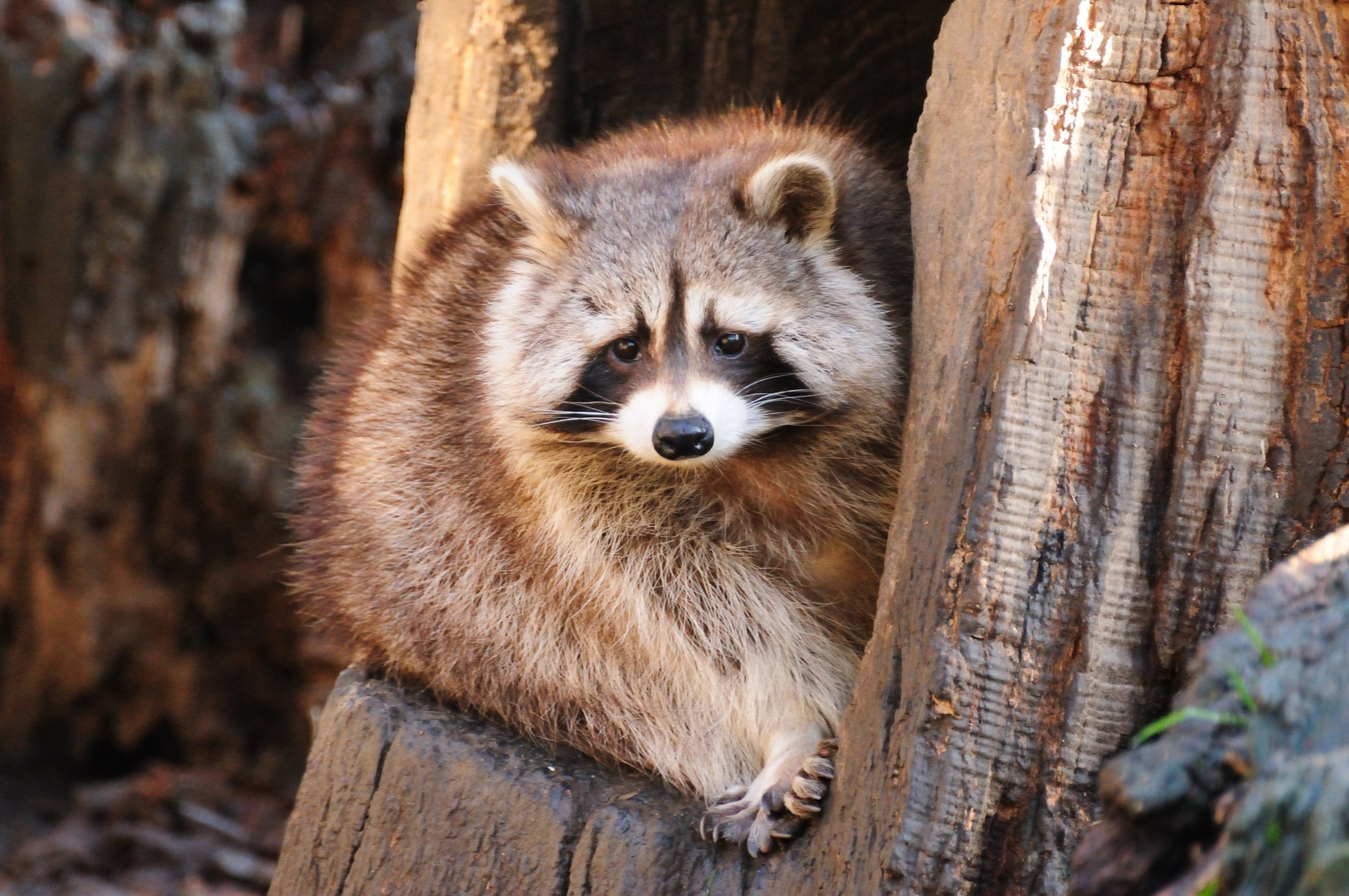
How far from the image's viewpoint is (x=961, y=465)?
2.06 meters

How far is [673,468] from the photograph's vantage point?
110 inches

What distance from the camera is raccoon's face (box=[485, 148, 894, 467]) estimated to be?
2.66 m

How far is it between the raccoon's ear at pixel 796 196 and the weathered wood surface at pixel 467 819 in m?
1.11

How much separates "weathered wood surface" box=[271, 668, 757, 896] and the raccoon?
3.5 inches

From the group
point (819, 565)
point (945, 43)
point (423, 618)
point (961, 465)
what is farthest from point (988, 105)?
point (423, 618)

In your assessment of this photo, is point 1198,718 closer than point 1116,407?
Yes

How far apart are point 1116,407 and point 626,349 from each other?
1063 mm

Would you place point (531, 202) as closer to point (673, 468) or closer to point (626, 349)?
point (626, 349)

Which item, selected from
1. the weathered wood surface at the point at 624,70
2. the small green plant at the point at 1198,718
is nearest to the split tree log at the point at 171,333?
the weathered wood surface at the point at 624,70

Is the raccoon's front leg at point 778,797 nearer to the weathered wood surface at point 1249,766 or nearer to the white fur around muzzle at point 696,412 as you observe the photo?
the white fur around muzzle at point 696,412

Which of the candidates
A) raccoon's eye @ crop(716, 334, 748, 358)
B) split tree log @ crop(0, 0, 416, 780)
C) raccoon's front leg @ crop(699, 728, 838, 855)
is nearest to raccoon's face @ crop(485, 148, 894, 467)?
raccoon's eye @ crop(716, 334, 748, 358)

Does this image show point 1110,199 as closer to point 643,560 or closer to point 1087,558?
point 1087,558

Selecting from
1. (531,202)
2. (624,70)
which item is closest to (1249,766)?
(531,202)

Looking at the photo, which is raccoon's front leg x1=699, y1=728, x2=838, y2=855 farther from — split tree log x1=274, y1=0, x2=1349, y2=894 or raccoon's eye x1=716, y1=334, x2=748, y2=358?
raccoon's eye x1=716, y1=334, x2=748, y2=358
